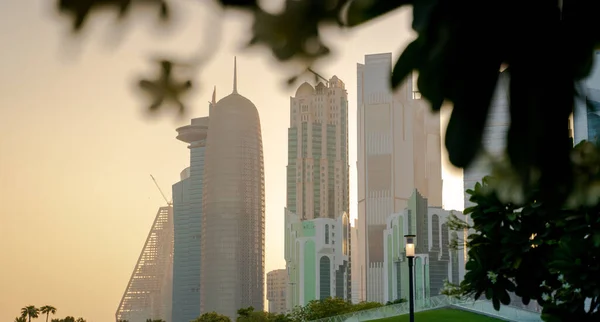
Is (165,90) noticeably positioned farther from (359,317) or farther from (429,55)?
(359,317)

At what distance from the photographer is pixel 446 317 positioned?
73438 millimetres

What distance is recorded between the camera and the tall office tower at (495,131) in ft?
7.08

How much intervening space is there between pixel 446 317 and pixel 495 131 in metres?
73.0

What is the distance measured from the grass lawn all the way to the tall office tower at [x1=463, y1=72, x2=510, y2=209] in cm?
6906

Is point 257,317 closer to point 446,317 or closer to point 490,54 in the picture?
point 446,317

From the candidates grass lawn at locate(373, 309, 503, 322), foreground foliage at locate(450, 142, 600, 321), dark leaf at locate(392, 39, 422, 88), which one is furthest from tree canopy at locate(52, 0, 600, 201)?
grass lawn at locate(373, 309, 503, 322)

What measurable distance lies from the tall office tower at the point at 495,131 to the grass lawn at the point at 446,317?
69.1 metres

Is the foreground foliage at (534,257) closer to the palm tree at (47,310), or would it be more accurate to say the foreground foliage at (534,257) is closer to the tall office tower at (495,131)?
the tall office tower at (495,131)

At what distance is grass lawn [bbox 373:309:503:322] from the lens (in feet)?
232

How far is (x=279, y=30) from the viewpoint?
2416mm

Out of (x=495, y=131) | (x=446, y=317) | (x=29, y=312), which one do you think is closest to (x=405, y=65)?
(x=495, y=131)

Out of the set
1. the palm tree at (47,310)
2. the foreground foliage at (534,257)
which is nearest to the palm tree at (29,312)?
the palm tree at (47,310)

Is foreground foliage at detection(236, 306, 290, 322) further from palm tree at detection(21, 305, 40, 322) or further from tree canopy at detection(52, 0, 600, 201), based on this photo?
tree canopy at detection(52, 0, 600, 201)

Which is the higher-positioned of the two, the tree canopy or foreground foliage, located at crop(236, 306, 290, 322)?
the tree canopy
